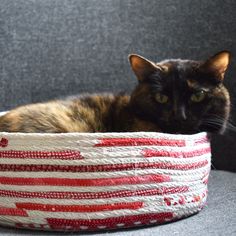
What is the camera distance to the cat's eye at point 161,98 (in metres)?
1.18

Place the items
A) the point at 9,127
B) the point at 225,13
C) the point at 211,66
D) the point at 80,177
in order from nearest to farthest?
the point at 80,177
the point at 9,127
the point at 211,66
the point at 225,13

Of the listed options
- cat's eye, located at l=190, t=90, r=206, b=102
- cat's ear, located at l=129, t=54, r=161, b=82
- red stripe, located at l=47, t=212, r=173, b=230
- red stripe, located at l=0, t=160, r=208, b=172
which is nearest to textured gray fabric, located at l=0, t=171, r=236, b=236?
red stripe, located at l=47, t=212, r=173, b=230

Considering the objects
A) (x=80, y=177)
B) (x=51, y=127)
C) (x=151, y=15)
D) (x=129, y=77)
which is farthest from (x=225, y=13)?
(x=80, y=177)

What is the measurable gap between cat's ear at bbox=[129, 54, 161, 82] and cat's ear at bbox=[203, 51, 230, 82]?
0.13m

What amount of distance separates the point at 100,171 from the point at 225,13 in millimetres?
883

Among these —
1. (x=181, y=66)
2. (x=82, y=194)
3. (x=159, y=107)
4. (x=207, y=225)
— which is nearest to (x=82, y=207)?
(x=82, y=194)

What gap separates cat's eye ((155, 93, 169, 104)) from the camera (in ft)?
3.87

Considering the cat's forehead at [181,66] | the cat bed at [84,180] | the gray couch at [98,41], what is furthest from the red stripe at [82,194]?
the gray couch at [98,41]

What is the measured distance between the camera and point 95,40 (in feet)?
5.45

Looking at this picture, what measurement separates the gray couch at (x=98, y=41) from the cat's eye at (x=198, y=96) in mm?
414

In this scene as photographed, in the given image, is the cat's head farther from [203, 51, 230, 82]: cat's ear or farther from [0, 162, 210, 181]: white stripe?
[0, 162, 210, 181]: white stripe

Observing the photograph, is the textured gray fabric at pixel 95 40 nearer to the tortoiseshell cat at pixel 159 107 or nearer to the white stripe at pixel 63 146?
the tortoiseshell cat at pixel 159 107

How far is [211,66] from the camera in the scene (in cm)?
118

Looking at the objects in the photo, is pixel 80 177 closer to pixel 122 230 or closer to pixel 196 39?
pixel 122 230
